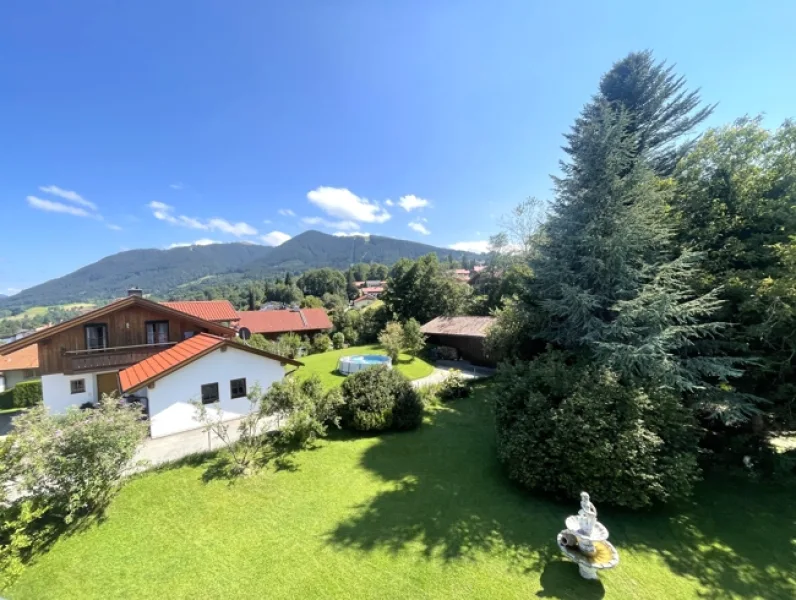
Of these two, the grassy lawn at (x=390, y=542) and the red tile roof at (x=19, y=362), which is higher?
the red tile roof at (x=19, y=362)

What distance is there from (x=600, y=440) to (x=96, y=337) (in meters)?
23.0

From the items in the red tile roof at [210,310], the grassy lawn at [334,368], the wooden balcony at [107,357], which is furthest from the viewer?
the red tile roof at [210,310]

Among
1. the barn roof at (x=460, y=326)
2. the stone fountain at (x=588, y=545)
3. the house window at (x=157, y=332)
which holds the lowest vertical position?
the stone fountain at (x=588, y=545)

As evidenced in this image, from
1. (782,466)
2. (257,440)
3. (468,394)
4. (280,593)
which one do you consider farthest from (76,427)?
(782,466)

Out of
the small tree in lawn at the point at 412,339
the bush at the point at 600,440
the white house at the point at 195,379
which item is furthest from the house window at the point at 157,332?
the bush at the point at 600,440

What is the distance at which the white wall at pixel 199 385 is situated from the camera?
13344mm

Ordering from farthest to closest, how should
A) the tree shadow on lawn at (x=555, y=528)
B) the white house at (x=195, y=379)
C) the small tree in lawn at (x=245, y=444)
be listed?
the white house at (x=195, y=379), the small tree in lawn at (x=245, y=444), the tree shadow on lawn at (x=555, y=528)

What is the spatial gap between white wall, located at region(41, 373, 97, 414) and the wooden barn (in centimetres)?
2423

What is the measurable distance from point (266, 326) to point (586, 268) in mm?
41952

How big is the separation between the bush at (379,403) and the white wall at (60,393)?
15148 mm

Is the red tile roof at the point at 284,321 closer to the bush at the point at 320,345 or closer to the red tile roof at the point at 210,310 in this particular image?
the bush at the point at 320,345

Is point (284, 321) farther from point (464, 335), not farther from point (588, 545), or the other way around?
point (588, 545)

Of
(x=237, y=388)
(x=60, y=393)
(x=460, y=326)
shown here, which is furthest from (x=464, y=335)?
(x=60, y=393)

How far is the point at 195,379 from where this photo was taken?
556 inches
